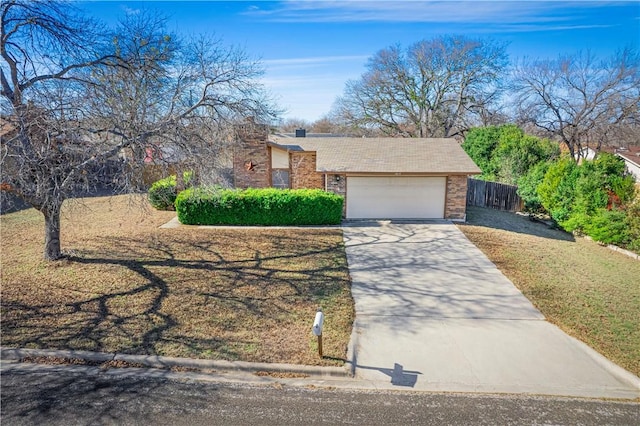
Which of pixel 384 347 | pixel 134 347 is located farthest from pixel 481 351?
pixel 134 347

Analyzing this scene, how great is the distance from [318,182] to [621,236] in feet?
35.7

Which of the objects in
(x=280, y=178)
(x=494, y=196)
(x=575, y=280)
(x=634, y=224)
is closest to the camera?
(x=575, y=280)

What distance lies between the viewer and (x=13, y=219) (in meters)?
14.0

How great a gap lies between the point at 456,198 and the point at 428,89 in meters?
19.3

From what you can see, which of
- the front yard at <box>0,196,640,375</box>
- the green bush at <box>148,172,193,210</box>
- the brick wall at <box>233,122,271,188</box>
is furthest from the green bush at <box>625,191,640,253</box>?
the green bush at <box>148,172,193,210</box>

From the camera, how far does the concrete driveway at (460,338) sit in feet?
17.0

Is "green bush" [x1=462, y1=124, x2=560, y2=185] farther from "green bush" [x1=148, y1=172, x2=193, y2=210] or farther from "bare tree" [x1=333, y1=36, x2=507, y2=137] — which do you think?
"green bush" [x1=148, y1=172, x2=193, y2=210]

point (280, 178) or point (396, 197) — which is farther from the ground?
point (280, 178)

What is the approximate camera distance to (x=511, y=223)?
48.6ft

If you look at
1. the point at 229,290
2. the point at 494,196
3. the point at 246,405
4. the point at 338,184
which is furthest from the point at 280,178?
the point at 246,405

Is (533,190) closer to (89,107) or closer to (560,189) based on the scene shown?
(560,189)

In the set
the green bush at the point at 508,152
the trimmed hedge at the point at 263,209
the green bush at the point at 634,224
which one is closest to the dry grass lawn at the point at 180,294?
the trimmed hedge at the point at 263,209

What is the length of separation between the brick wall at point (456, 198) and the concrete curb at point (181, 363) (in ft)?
34.6

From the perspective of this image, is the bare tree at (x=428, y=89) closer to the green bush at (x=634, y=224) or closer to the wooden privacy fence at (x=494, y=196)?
the wooden privacy fence at (x=494, y=196)
